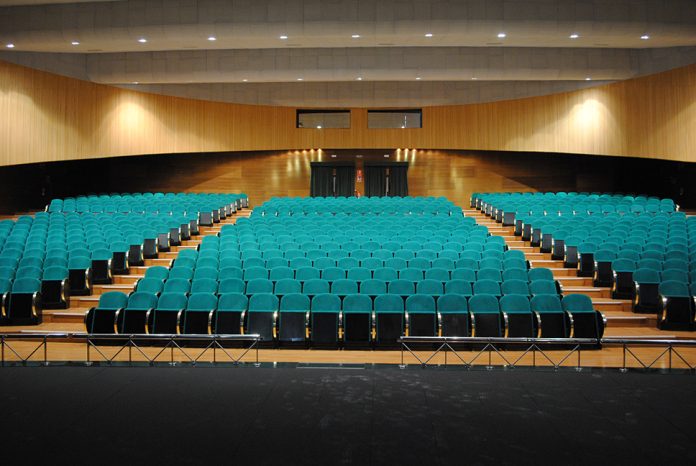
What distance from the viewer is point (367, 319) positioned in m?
8.23

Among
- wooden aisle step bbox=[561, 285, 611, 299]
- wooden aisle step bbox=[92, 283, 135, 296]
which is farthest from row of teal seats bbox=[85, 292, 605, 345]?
wooden aisle step bbox=[92, 283, 135, 296]

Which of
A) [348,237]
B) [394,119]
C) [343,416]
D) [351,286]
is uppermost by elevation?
[394,119]

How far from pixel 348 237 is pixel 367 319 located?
4644 mm

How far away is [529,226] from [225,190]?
48.2 feet

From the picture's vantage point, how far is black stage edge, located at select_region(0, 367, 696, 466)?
4.25 m

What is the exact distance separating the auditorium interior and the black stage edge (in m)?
0.03

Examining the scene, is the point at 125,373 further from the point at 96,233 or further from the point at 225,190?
the point at 225,190

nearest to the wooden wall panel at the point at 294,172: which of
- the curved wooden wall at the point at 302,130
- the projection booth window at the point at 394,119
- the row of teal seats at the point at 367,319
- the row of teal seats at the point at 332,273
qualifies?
the curved wooden wall at the point at 302,130

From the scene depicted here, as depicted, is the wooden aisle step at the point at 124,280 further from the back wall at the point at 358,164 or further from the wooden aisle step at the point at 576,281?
the back wall at the point at 358,164

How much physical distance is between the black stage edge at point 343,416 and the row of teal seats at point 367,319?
208 cm

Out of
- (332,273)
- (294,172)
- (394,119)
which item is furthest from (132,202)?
(332,273)

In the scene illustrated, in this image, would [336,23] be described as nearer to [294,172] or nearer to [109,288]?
[109,288]

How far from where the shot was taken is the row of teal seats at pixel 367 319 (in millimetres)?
8188

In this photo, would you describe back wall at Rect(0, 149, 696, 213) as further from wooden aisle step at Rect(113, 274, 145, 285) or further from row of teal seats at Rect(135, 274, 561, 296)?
row of teal seats at Rect(135, 274, 561, 296)
